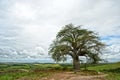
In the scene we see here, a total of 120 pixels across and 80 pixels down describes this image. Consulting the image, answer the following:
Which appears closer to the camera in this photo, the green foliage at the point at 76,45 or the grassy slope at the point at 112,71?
the grassy slope at the point at 112,71

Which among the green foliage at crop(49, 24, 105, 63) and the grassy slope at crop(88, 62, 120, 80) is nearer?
the grassy slope at crop(88, 62, 120, 80)

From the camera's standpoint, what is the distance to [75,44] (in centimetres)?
3691

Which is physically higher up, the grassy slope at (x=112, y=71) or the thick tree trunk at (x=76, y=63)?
the thick tree trunk at (x=76, y=63)

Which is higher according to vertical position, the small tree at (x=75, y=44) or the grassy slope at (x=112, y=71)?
the small tree at (x=75, y=44)

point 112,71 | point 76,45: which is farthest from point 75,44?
point 112,71

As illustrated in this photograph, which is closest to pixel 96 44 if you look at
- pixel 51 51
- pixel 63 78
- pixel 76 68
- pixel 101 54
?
pixel 101 54

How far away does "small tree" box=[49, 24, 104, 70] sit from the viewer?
118 feet

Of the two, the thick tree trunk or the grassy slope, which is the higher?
the thick tree trunk

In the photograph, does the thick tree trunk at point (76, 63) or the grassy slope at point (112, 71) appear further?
the thick tree trunk at point (76, 63)

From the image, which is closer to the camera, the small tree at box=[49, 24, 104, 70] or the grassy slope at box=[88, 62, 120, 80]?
the grassy slope at box=[88, 62, 120, 80]

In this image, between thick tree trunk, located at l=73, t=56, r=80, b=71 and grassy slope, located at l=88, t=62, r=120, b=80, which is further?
thick tree trunk, located at l=73, t=56, r=80, b=71

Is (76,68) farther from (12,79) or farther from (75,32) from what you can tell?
(12,79)

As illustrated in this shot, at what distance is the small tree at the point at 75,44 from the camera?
118ft

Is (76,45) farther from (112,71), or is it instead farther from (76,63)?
(112,71)
